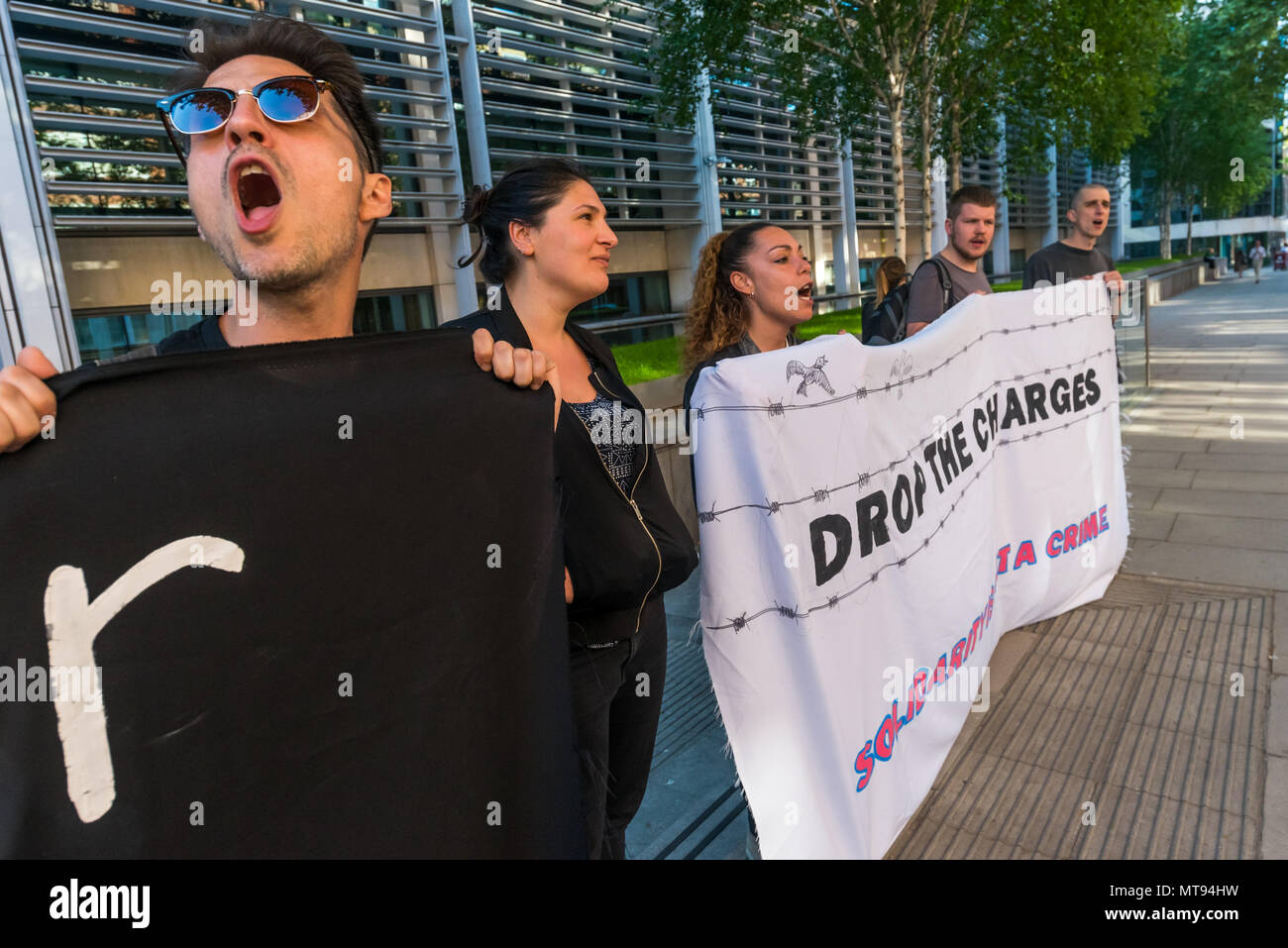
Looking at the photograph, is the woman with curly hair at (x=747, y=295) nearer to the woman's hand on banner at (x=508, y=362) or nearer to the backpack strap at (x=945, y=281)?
the backpack strap at (x=945, y=281)

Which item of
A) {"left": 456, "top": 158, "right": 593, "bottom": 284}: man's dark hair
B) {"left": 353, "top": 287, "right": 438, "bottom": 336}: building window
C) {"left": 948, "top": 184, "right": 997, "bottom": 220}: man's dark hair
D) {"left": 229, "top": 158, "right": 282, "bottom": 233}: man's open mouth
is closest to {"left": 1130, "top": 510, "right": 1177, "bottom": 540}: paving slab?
{"left": 948, "top": 184, "right": 997, "bottom": 220}: man's dark hair

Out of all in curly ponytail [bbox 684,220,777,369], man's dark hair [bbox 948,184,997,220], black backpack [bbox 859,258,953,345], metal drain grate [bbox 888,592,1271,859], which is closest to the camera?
metal drain grate [bbox 888,592,1271,859]

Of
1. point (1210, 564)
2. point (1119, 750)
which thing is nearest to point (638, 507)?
point (1119, 750)

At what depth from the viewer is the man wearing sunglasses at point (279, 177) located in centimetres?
121

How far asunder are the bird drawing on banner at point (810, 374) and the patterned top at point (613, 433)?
53 centimetres

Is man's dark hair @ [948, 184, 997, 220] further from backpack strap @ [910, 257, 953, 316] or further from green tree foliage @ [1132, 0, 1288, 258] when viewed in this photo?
green tree foliage @ [1132, 0, 1288, 258]

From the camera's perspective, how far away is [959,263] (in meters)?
4.59

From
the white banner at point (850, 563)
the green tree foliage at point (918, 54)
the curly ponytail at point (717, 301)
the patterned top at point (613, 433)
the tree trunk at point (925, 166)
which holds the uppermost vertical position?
the green tree foliage at point (918, 54)

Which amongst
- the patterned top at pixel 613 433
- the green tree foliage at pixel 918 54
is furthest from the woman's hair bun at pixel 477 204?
the green tree foliage at pixel 918 54

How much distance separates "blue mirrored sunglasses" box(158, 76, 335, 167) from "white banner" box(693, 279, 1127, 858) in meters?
1.21

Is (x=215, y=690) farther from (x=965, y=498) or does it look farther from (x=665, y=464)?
(x=665, y=464)

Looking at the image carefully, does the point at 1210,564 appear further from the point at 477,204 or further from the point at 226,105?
the point at 226,105

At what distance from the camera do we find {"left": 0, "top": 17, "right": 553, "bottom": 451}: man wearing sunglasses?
1.21m
